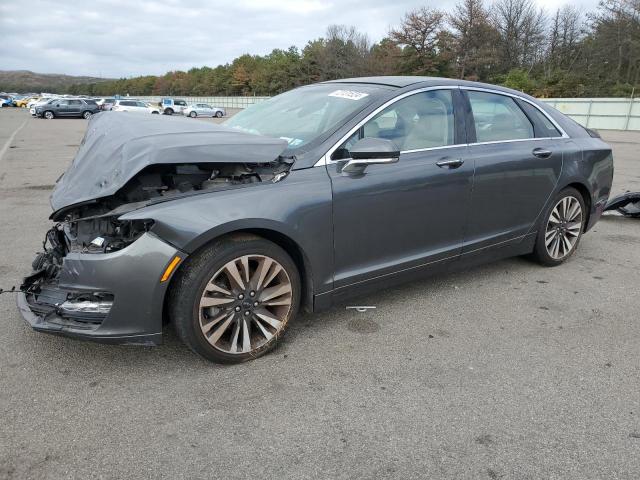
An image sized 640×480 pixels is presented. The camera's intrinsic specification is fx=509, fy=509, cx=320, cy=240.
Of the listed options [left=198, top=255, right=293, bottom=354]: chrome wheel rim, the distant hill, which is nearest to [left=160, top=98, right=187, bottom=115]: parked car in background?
[left=198, top=255, right=293, bottom=354]: chrome wheel rim

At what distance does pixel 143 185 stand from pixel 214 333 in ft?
3.09

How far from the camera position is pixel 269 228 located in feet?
9.37

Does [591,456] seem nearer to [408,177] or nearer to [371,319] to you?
[371,319]

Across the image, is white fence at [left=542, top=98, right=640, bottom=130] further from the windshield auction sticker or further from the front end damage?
the front end damage

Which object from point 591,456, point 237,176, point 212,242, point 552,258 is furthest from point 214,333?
point 552,258

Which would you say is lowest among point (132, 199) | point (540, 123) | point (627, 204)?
point (627, 204)

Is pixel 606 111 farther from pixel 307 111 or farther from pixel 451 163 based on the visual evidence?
pixel 307 111

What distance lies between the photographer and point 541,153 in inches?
167

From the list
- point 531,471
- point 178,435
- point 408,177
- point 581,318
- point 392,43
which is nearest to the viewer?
point 531,471

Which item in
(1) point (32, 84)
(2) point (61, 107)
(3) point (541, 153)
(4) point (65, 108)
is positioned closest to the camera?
(3) point (541, 153)

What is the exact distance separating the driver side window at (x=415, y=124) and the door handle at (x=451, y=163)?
137mm

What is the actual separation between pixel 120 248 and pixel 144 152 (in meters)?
0.54

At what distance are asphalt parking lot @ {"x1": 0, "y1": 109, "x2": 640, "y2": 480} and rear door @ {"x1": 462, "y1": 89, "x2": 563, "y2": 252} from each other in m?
0.60

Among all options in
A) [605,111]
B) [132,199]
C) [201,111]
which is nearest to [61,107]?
[201,111]
